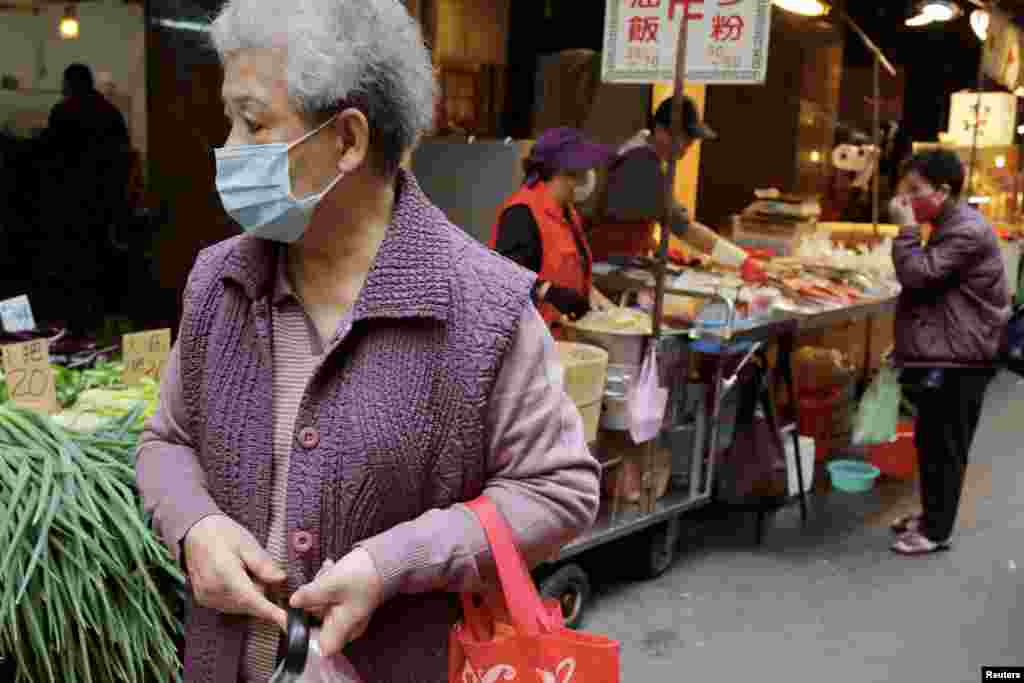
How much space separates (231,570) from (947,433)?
4851mm

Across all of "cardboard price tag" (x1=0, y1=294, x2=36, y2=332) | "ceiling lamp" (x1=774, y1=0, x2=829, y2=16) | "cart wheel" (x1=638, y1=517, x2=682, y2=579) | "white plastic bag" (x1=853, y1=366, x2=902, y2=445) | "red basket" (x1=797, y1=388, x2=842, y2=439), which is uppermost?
"ceiling lamp" (x1=774, y1=0, x2=829, y2=16)

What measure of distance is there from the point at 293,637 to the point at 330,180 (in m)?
0.66

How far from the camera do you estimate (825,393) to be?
7.37m

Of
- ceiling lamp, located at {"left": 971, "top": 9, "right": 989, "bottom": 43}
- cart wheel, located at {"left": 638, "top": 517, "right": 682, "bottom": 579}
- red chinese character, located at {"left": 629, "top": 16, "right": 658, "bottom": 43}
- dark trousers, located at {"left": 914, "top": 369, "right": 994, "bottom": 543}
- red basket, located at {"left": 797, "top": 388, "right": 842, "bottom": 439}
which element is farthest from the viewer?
ceiling lamp, located at {"left": 971, "top": 9, "right": 989, "bottom": 43}

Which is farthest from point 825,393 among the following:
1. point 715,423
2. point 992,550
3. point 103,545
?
point 103,545

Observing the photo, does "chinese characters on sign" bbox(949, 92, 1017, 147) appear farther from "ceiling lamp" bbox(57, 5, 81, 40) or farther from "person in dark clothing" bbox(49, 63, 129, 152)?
"ceiling lamp" bbox(57, 5, 81, 40)

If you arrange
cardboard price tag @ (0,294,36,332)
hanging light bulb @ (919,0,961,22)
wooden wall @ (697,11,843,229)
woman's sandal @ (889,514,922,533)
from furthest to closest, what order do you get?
wooden wall @ (697,11,843,229) → hanging light bulb @ (919,0,961,22) → woman's sandal @ (889,514,922,533) → cardboard price tag @ (0,294,36,332)

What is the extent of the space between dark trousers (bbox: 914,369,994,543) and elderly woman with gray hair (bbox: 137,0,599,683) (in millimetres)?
4427

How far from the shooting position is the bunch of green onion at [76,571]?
7.93 feet

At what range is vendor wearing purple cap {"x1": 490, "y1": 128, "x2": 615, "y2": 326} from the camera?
16.5 feet

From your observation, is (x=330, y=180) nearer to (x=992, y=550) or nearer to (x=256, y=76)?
(x=256, y=76)

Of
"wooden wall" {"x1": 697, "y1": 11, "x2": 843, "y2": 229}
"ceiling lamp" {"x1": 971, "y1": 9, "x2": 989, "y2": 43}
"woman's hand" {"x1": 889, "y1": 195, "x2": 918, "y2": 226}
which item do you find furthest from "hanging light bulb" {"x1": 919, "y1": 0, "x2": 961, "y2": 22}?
"wooden wall" {"x1": 697, "y1": 11, "x2": 843, "y2": 229}

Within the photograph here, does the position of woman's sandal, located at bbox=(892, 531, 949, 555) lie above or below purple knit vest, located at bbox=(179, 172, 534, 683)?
below

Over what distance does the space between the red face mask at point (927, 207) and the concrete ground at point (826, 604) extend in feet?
5.67
